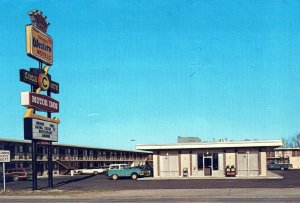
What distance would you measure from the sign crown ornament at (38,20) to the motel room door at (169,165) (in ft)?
65.6

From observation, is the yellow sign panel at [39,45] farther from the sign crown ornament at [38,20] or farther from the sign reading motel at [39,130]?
the sign reading motel at [39,130]

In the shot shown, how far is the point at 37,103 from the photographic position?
1193 inches

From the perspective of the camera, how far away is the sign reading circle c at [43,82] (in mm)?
31250

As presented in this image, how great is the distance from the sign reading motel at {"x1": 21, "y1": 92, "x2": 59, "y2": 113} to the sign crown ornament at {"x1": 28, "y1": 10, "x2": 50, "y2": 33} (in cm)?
512

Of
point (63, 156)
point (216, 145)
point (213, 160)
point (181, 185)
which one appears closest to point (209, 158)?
point (213, 160)

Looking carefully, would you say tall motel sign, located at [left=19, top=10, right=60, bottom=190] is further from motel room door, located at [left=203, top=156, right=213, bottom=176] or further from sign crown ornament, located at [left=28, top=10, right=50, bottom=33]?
motel room door, located at [left=203, top=156, right=213, bottom=176]

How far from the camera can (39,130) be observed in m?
31.1

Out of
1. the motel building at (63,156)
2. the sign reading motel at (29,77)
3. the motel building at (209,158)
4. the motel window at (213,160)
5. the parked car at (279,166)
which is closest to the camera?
the sign reading motel at (29,77)

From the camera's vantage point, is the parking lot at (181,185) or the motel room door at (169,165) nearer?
the parking lot at (181,185)

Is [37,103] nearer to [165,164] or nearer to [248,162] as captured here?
[165,164]

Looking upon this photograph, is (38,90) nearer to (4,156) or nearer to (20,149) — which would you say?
(4,156)

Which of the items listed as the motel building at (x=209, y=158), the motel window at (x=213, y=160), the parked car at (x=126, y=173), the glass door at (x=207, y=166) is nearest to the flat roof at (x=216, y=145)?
the motel building at (x=209, y=158)

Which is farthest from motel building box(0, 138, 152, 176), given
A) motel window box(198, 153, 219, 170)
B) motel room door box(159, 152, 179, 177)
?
motel window box(198, 153, 219, 170)

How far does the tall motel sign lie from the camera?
1165 inches
